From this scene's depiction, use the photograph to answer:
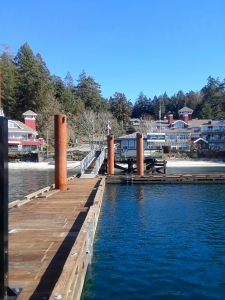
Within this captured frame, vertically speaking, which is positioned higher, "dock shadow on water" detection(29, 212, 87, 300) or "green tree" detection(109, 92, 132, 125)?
"green tree" detection(109, 92, 132, 125)

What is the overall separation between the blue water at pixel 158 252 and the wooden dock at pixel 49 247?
0.82 meters

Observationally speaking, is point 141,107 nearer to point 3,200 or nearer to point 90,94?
point 90,94

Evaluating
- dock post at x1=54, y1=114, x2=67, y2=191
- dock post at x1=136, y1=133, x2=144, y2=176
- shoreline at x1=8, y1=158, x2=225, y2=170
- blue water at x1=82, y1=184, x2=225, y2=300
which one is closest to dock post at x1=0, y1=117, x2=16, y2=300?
blue water at x1=82, y1=184, x2=225, y2=300

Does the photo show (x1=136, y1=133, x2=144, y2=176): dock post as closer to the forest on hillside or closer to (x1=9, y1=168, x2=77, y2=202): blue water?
(x1=9, y1=168, x2=77, y2=202): blue water

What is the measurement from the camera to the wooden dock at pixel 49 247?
5176 mm

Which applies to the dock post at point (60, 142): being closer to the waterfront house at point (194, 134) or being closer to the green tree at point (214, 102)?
the waterfront house at point (194, 134)

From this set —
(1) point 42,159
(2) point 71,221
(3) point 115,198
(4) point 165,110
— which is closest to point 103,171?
(3) point 115,198

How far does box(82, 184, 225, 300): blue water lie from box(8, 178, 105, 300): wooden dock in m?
0.82

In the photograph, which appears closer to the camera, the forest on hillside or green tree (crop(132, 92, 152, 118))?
the forest on hillside

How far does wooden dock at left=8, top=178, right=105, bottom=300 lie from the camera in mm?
5176

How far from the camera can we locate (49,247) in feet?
24.2

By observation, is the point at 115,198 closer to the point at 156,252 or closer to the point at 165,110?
the point at 156,252

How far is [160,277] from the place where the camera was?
7.77 m

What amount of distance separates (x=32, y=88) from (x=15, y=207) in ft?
223
